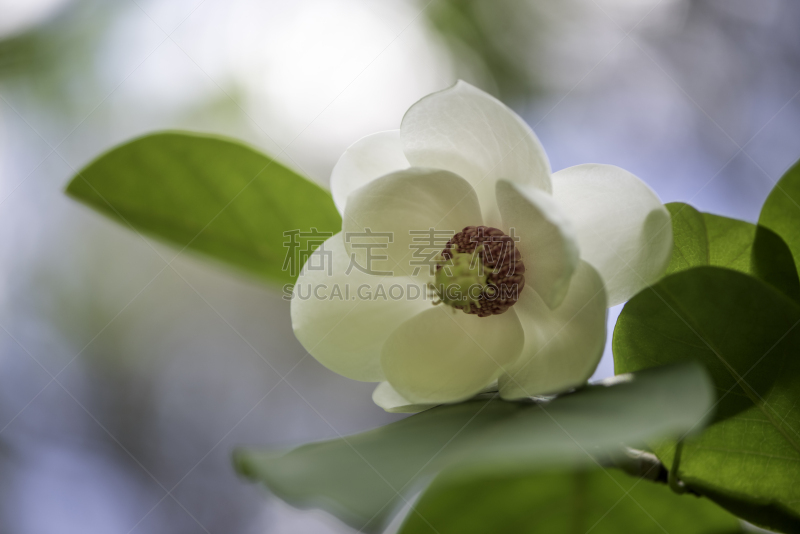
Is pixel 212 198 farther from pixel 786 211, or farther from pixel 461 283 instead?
pixel 786 211

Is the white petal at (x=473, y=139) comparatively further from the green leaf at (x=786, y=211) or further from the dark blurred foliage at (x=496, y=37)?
the dark blurred foliage at (x=496, y=37)

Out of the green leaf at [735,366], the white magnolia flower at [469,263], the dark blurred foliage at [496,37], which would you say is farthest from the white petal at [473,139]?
the dark blurred foliage at [496,37]

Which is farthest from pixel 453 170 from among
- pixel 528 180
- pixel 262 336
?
pixel 262 336

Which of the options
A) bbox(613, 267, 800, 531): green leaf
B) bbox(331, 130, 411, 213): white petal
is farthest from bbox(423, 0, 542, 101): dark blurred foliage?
bbox(613, 267, 800, 531): green leaf

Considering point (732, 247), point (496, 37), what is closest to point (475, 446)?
point (732, 247)

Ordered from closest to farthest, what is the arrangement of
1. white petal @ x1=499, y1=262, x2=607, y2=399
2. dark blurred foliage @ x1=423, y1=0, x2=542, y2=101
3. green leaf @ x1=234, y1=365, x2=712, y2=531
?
green leaf @ x1=234, y1=365, x2=712, y2=531
white petal @ x1=499, y1=262, x2=607, y2=399
dark blurred foliage @ x1=423, y1=0, x2=542, y2=101

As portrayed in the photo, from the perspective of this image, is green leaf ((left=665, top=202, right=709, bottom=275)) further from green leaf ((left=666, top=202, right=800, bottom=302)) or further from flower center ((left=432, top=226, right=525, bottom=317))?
flower center ((left=432, top=226, right=525, bottom=317))

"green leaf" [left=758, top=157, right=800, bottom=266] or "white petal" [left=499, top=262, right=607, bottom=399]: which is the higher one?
"green leaf" [left=758, top=157, right=800, bottom=266]

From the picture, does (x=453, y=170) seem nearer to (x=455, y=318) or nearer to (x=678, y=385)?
(x=455, y=318)

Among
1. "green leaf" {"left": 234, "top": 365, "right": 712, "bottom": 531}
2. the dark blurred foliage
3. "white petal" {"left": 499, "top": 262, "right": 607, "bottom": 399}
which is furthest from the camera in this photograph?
the dark blurred foliage
